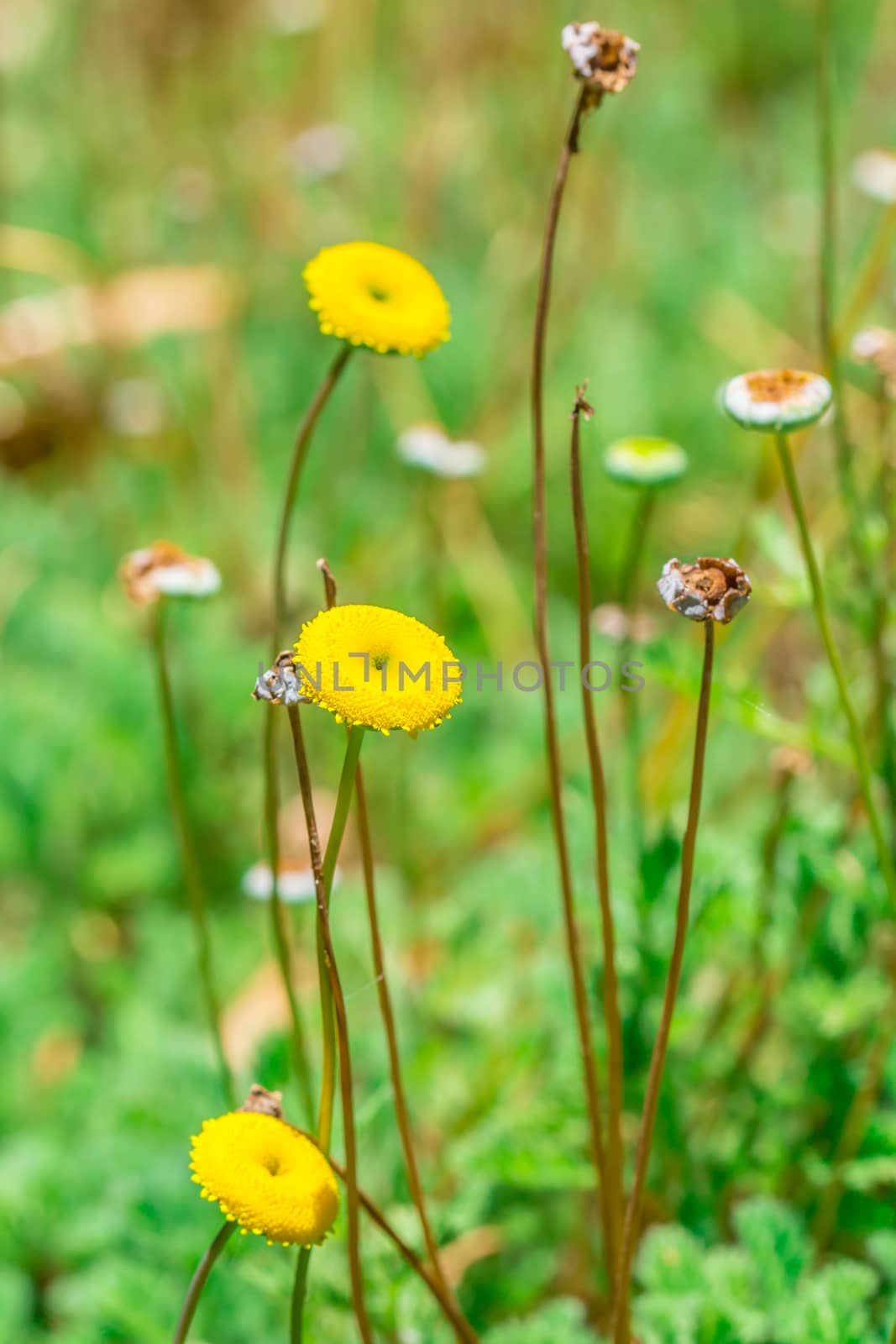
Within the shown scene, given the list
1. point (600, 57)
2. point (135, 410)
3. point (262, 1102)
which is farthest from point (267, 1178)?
point (135, 410)

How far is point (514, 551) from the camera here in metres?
2.28

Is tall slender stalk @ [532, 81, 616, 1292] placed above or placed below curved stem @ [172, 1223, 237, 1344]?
above

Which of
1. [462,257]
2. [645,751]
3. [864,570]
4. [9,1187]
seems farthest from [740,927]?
[462,257]

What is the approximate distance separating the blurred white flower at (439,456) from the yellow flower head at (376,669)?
2.73ft

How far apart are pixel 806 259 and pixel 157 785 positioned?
79.3 inches

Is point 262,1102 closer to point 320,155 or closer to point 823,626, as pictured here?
point 823,626

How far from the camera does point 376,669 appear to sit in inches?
22.8

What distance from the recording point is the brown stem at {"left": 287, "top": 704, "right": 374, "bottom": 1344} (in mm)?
548

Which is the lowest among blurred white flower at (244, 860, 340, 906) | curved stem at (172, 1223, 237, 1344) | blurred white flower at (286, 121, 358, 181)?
curved stem at (172, 1223, 237, 1344)

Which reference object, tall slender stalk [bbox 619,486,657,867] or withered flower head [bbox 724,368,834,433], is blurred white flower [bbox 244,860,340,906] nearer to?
tall slender stalk [bbox 619,486,657,867]

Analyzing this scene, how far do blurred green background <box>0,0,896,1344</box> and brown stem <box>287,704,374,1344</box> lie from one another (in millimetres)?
198

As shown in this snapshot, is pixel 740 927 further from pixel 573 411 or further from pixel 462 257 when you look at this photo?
pixel 462 257

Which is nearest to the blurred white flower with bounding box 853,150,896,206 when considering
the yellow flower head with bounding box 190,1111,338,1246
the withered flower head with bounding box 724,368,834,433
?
the withered flower head with bounding box 724,368,834,433

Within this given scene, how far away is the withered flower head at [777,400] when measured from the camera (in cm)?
72
